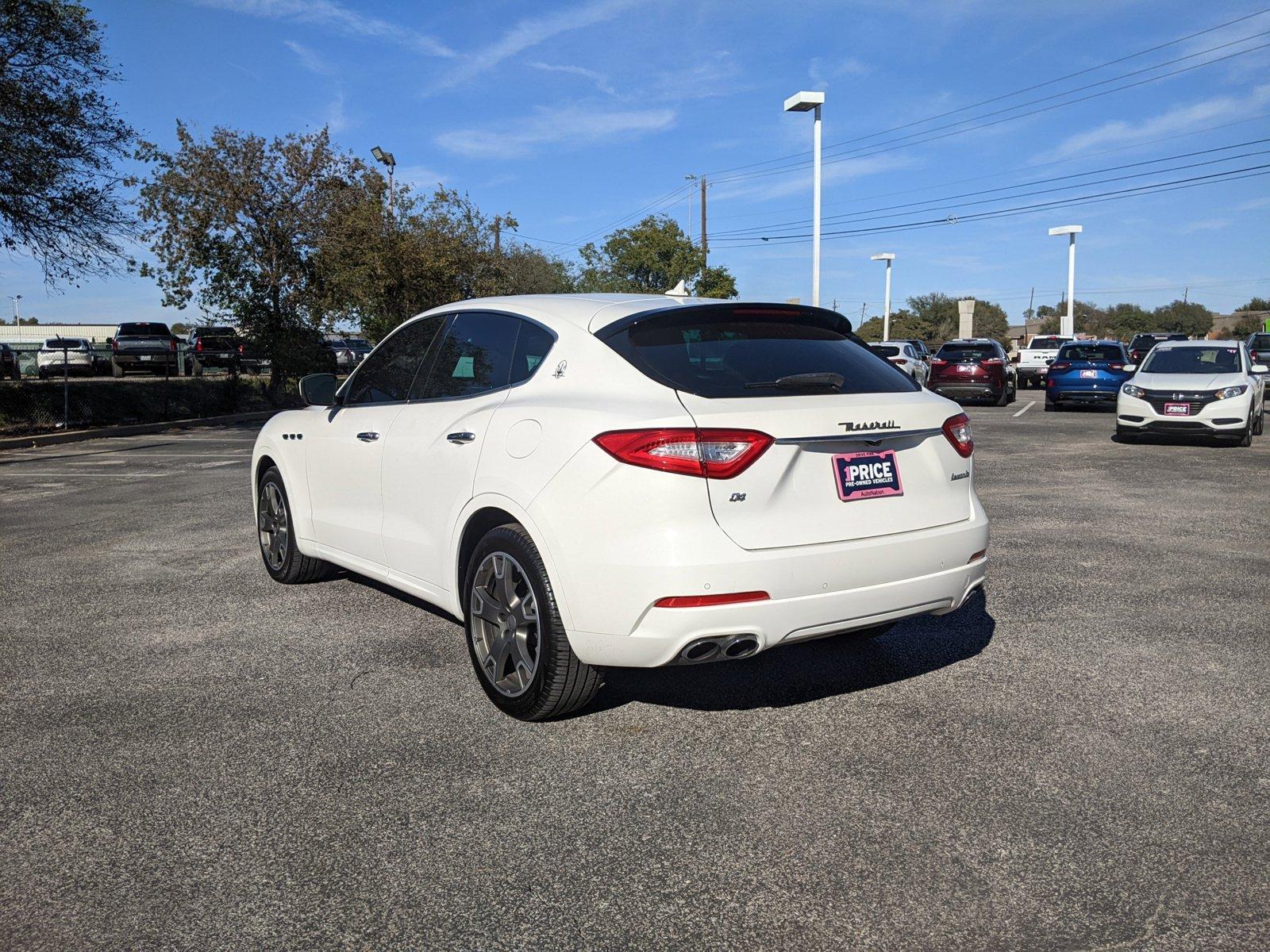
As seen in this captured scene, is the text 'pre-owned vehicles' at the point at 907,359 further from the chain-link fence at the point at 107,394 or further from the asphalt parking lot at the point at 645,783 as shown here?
the asphalt parking lot at the point at 645,783

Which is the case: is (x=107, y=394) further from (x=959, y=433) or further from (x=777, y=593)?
(x=777, y=593)

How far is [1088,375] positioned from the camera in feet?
76.5

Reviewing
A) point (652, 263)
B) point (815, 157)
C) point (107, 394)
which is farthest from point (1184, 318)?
point (107, 394)

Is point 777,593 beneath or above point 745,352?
beneath

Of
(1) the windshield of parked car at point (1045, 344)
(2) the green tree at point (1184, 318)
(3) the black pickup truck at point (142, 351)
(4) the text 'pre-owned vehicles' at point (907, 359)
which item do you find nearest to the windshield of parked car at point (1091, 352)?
(4) the text 'pre-owned vehicles' at point (907, 359)

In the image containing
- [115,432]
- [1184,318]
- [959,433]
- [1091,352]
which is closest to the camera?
[959,433]

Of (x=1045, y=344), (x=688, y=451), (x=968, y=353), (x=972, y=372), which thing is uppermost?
(x=1045, y=344)

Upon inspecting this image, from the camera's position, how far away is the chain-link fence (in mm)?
20578

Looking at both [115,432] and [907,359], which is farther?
[907,359]

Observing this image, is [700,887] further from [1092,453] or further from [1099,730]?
[1092,453]

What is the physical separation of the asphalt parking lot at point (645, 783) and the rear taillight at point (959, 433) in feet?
3.51

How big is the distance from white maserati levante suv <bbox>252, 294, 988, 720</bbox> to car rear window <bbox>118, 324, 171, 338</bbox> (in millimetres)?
36977

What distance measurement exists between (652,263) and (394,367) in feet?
204

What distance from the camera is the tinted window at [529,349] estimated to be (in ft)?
14.5
